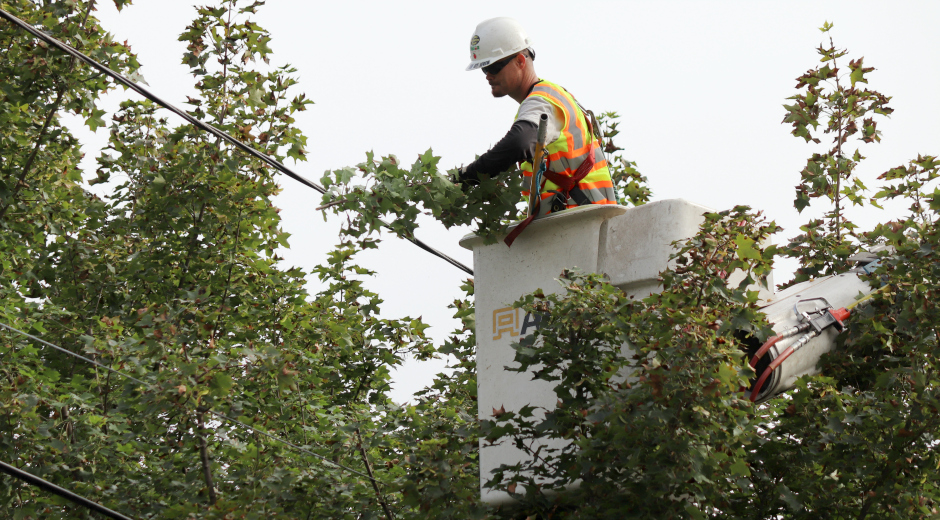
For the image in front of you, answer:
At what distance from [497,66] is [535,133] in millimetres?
556

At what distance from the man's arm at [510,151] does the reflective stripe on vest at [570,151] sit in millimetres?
185

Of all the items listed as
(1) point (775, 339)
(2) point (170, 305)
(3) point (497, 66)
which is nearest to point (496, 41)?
(3) point (497, 66)

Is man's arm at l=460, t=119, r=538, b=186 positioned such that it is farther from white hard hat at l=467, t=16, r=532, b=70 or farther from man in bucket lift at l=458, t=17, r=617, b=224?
white hard hat at l=467, t=16, r=532, b=70

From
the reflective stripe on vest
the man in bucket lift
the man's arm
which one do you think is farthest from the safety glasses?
the man's arm

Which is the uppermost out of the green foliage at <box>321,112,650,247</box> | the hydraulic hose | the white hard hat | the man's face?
the white hard hat

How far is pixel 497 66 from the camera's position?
492cm

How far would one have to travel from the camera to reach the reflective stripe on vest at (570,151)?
4703 millimetres

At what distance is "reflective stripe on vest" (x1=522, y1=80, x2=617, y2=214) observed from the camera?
4.70m

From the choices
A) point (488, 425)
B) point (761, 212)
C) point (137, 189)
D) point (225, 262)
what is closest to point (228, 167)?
point (225, 262)

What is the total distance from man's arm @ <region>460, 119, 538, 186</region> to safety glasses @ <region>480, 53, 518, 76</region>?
0.49 m

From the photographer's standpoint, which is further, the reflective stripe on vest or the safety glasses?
the safety glasses

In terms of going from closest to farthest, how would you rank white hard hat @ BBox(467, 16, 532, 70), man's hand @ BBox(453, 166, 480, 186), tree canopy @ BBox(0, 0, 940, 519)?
tree canopy @ BBox(0, 0, 940, 519) < man's hand @ BBox(453, 166, 480, 186) < white hard hat @ BBox(467, 16, 532, 70)

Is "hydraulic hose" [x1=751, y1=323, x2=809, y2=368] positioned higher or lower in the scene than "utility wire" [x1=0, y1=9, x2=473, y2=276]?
lower

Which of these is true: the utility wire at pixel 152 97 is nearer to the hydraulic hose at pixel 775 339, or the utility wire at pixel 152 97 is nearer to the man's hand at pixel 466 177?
the man's hand at pixel 466 177
